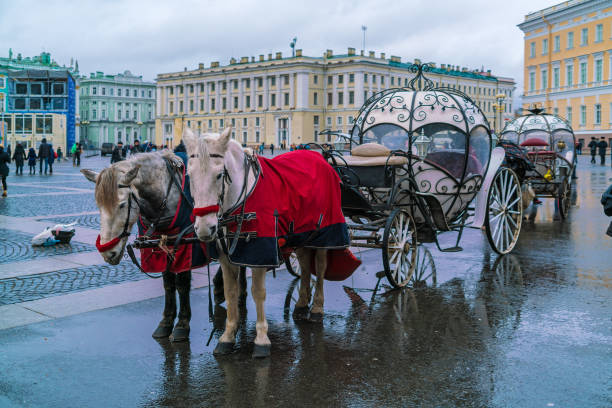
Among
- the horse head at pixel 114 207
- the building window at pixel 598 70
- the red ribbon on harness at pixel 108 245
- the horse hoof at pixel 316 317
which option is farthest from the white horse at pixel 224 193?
the building window at pixel 598 70

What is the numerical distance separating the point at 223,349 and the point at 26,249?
5.41 metres

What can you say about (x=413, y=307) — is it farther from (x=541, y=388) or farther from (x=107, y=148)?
(x=107, y=148)

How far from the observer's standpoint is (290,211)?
16.2 ft

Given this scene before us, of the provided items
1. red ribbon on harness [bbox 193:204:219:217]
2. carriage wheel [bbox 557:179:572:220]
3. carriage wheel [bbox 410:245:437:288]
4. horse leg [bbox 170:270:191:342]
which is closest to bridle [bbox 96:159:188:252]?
horse leg [bbox 170:270:191:342]

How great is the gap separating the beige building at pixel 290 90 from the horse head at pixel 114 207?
96.6 meters

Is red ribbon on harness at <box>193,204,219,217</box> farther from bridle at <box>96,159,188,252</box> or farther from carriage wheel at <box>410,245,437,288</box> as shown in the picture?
carriage wheel at <box>410,245,437,288</box>

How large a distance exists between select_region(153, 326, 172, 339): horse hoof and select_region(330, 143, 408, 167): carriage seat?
9.17 ft

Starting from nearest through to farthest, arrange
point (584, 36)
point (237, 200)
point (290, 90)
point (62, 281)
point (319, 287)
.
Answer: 1. point (237, 200)
2. point (319, 287)
3. point (62, 281)
4. point (584, 36)
5. point (290, 90)

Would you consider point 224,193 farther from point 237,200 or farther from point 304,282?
point 304,282

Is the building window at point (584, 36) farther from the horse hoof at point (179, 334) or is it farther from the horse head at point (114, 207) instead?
the horse head at point (114, 207)

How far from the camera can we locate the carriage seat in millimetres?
6773

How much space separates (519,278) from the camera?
7289 mm

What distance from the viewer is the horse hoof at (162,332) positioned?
16.6 ft

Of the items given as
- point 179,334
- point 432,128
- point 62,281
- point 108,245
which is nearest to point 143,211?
point 108,245
